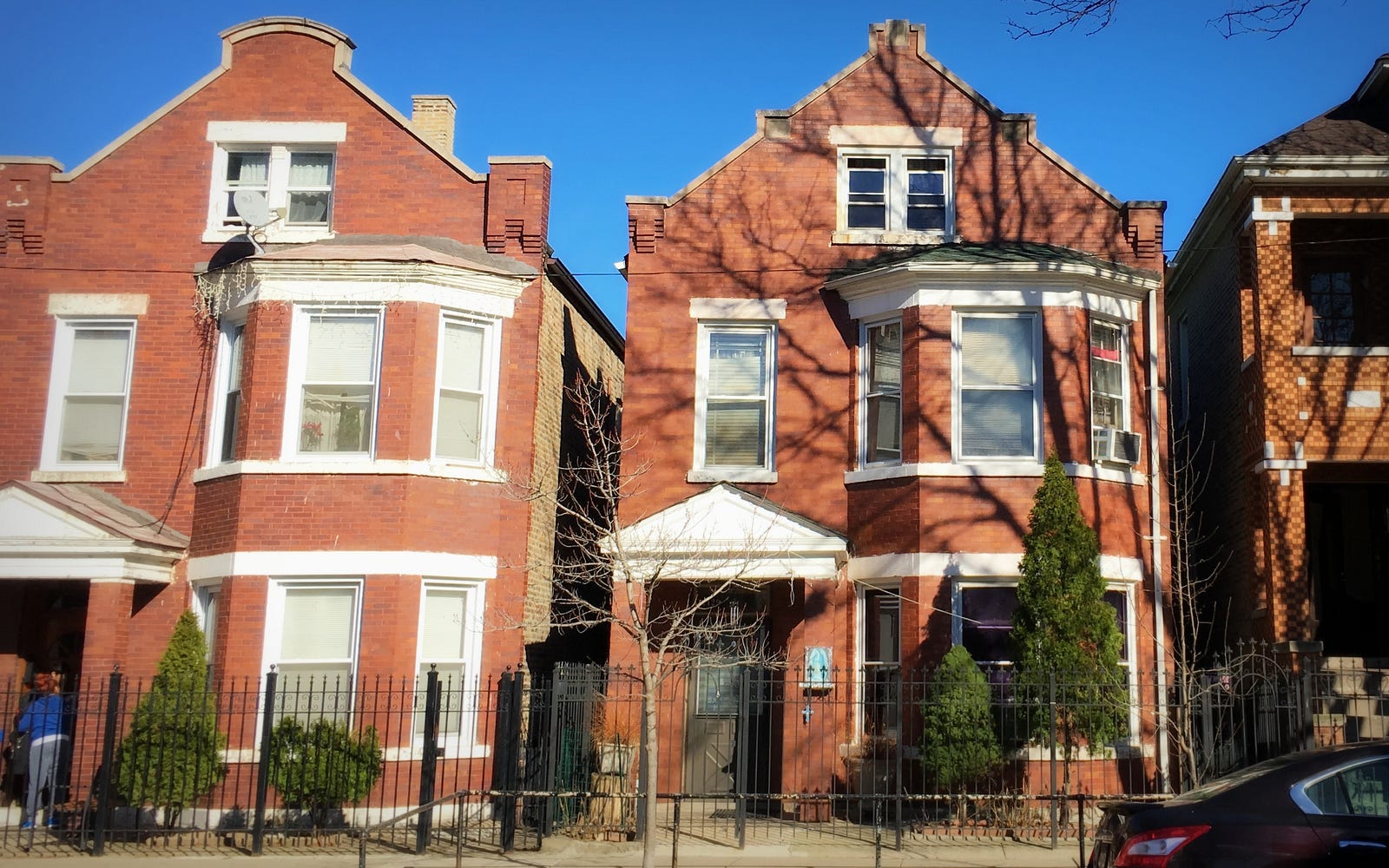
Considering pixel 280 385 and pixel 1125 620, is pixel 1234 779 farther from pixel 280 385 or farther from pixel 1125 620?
pixel 280 385

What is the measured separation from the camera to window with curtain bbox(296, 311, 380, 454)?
1502 centimetres

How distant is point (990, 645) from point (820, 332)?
14.6 feet

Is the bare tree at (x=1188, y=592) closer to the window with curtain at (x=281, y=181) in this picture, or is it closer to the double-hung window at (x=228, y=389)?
the double-hung window at (x=228, y=389)

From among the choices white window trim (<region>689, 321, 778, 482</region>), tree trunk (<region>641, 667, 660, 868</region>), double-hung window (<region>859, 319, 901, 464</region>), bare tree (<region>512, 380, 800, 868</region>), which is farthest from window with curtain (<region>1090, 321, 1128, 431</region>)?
tree trunk (<region>641, 667, 660, 868</region>)

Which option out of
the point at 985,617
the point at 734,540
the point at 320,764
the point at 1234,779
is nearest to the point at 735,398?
the point at 734,540

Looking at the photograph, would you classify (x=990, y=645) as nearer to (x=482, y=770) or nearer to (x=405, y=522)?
(x=482, y=770)

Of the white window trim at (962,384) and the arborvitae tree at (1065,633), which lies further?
the white window trim at (962,384)

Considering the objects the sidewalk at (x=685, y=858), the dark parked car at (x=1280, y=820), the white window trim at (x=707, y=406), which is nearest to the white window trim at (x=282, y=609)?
the sidewalk at (x=685, y=858)

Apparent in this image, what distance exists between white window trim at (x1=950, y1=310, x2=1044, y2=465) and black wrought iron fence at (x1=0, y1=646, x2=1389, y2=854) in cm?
259

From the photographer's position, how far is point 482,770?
14438 millimetres

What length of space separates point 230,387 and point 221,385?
0.39 ft

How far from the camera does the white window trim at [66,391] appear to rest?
15828 millimetres

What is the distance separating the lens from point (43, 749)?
13727 mm

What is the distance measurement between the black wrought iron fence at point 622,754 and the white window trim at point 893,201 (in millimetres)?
5551
